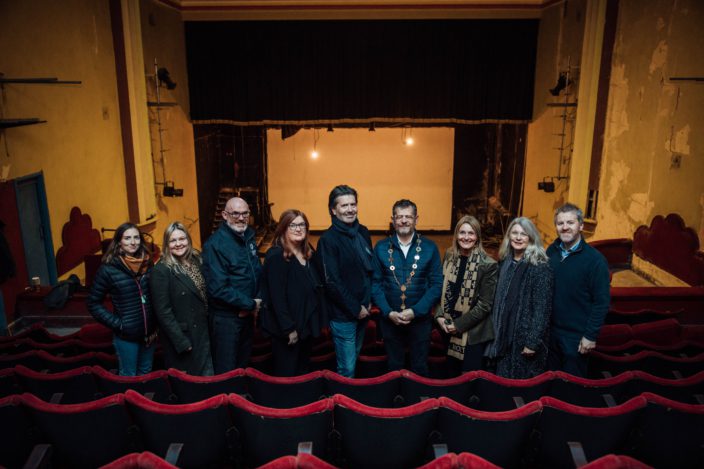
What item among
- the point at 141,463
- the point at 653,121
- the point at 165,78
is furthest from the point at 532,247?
the point at 165,78

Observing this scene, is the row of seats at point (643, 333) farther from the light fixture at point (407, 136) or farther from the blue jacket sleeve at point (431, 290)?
the light fixture at point (407, 136)

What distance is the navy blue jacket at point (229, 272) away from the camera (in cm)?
273

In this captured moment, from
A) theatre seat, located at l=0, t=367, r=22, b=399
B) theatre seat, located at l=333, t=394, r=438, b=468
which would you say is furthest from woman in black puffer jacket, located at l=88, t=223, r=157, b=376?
theatre seat, located at l=333, t=394, r=438, b=468

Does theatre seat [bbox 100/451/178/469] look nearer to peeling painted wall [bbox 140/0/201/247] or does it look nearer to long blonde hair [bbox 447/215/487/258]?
long blonde hair [bbox 447/215/487/258]

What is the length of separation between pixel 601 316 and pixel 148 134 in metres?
6.50

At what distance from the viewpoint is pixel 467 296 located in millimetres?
2678

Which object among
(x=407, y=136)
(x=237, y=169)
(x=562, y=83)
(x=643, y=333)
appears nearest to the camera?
(x=643, y=333)

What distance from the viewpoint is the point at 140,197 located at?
7.19 meters

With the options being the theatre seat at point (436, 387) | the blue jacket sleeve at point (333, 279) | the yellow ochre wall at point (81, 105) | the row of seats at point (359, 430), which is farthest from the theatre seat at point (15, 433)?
the yellow ochre wall at point (81, 105)

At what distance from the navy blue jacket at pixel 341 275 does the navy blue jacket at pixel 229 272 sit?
44 centimetres

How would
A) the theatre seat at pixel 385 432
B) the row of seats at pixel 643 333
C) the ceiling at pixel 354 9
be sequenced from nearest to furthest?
the theatre seat at pixel 385 432 < the row of seats at pixel 643 333 < the ceiling at pixel 354 9

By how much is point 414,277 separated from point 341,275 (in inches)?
15.3

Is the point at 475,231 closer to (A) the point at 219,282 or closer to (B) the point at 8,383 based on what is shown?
(A) the point at 219,282

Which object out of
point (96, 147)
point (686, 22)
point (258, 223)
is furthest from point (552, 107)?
point (96, 147)
